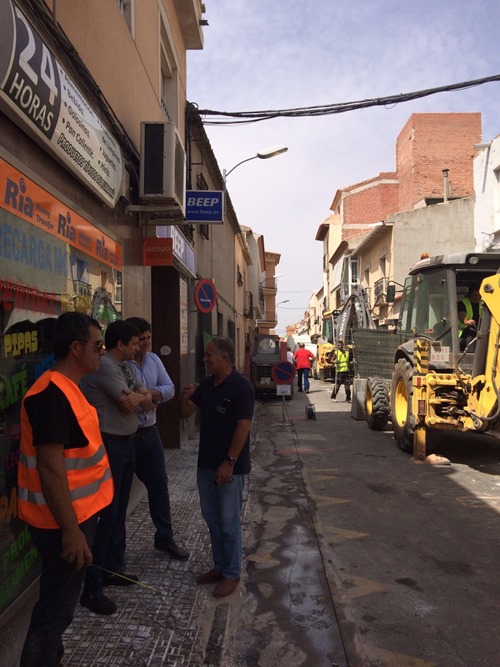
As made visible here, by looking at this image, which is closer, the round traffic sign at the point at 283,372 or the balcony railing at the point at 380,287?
the round traffic sign at the point at 283,372

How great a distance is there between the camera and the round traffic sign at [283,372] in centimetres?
1105

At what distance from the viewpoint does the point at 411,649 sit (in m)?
3.02

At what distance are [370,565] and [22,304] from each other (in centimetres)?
313

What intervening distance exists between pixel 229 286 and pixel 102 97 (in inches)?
532

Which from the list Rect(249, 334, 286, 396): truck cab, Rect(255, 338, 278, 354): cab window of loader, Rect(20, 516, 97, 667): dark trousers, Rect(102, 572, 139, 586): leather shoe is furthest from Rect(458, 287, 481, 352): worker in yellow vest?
Rect(255, 338, 278, 354): cab window of loader

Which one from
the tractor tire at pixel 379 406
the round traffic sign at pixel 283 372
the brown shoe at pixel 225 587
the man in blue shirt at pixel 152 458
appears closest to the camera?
the brown shoe at pixel 225 587

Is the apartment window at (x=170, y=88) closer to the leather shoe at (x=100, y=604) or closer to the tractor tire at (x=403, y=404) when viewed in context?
the tractor tire at (x=403, y=404)

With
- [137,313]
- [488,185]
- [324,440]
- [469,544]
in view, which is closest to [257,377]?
[324,440]

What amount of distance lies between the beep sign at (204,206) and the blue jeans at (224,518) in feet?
17.3

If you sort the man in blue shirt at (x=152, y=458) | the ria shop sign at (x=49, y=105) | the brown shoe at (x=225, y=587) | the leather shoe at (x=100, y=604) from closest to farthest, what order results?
1. the ria shop sign at (x=49, y=105)
2. the leather shoe at (x=100, y=604)
3. the brown shoe at (x=225, y=587)
4. the man in blue shirt at (x=152, y=458)

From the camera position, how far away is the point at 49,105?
3.34 m

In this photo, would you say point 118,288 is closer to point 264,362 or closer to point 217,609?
point 217,609

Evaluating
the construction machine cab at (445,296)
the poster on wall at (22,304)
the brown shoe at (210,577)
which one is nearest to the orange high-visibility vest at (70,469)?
the poster on wall at (22,304)

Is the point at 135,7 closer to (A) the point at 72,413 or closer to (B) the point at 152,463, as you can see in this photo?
(B) the point at 152,463
